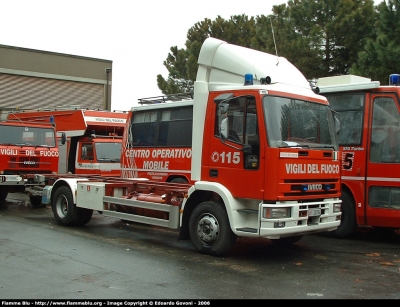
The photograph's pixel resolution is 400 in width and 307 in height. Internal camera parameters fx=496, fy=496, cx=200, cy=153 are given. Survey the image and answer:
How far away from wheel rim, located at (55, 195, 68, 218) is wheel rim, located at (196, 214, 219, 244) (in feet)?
14.4

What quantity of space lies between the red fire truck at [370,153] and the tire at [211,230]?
3334 mm

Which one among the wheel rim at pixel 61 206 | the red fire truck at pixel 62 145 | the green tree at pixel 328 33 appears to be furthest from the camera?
the green tree at pixel 328 33

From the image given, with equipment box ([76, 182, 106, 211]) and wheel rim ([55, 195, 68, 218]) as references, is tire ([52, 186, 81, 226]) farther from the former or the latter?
equipment box ([76, 182, 106, 211])

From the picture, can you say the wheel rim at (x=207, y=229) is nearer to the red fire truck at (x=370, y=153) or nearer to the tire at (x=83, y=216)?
the red fire truck at (x=370, y=153)

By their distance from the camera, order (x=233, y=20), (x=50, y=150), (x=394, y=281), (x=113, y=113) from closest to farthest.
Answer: (x=394, y=281) < (x=50, y=150) < (x=113, y=113) < (x=233, y=20)

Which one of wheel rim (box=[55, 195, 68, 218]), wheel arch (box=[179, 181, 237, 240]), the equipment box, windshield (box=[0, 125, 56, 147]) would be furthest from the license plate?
windshield (box=[0, 125, 56, 147])

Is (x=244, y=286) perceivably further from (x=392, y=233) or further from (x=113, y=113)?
(x=113, y=113)

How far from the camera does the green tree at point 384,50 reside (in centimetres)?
1580

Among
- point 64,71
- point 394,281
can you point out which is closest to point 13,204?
point 394,281

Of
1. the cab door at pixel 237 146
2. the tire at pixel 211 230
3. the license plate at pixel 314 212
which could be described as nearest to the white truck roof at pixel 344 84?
the cab door at pixel 237 146

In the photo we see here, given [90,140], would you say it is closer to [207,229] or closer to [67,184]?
[67,184]

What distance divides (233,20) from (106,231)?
60.0ft

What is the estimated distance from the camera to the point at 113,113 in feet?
64.1

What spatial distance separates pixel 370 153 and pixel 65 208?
274 inches
